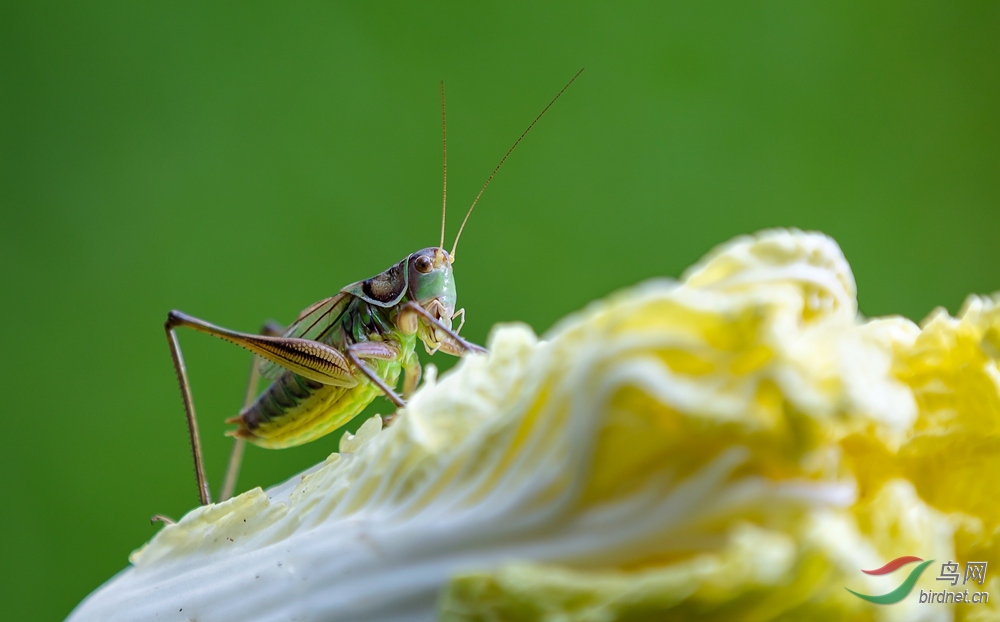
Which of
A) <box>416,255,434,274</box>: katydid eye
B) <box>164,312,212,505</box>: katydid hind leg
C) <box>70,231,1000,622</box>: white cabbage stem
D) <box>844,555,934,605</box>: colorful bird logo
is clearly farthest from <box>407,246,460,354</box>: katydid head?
<box>844,555,934,605</box>: colorful bird logo

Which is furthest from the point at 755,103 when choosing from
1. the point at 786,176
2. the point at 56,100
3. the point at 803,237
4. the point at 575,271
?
the point at 803,237

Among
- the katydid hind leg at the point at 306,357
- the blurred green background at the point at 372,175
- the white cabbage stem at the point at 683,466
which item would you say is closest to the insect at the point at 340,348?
the katydid hind leg at the point at 306,357

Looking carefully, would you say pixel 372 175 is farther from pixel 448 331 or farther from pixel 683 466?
pixel 683 466

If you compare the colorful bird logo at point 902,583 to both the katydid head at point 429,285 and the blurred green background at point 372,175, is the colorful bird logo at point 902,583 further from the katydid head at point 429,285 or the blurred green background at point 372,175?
the blurred green background at point 372,175

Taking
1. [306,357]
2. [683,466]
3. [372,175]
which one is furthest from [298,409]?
[372,175]

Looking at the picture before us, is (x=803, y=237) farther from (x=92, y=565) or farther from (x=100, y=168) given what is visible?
(x=100, y=168)
